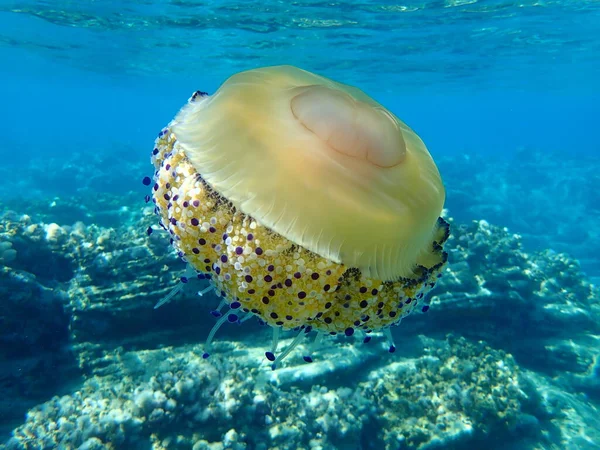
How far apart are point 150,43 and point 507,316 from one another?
2533 cm

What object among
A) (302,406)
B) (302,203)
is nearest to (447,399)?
(302,406)

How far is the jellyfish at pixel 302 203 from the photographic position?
4.24ft

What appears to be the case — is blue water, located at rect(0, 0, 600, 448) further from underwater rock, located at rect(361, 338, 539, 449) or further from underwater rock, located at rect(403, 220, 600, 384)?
underwater rock, located at rect(361, 338, 539, 449)

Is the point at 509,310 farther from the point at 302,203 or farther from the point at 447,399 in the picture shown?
the point at 302,203

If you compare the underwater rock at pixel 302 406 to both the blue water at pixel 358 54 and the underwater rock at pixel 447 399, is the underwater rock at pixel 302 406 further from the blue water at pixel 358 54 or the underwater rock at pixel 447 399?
the blue water at pixel 358 54

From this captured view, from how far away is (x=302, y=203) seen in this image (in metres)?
1.27

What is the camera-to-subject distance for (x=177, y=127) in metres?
1.61

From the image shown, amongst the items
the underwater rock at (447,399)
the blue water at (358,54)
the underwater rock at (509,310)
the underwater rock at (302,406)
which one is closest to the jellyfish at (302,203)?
the underwater rock at (302,406)

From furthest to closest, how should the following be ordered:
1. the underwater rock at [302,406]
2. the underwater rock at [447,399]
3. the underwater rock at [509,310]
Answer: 1. the underwater rock at [509,310]
2. the underwater rock at [447,399]
3. the underwater rock at [302,406]

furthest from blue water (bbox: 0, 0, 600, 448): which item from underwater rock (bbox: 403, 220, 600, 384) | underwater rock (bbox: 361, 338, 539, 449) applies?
underwater rock (bbox: 361, 338, 539, 449)

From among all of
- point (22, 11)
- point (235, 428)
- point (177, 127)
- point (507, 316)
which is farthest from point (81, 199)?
point (177, 127)

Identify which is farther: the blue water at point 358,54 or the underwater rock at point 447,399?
the blue water at point 358,54

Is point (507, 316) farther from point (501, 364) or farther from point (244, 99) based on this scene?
point (244, 99)

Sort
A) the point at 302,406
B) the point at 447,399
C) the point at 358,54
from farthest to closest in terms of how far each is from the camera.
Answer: the point at 358,54 < the point at 447,399 < the point at 302,406
